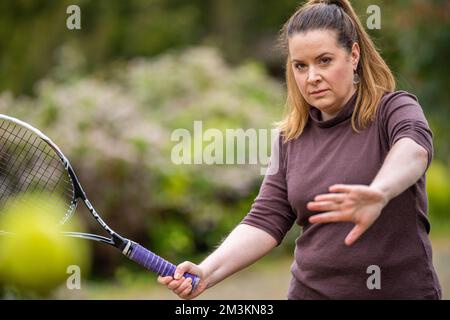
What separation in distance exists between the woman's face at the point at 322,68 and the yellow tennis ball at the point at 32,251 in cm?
413

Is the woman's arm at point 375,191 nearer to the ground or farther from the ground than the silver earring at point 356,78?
nearer to the ground

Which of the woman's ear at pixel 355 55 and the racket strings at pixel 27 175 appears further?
the racket strings at pixel 27 175

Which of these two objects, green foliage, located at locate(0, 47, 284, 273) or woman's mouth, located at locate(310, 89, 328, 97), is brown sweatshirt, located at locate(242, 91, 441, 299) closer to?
woman's mouth, located at locate(310, 89, 328, 97)

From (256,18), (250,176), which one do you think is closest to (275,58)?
(256,18)

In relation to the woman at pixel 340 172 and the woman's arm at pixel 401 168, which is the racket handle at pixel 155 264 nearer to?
the woman at pixel 340 172

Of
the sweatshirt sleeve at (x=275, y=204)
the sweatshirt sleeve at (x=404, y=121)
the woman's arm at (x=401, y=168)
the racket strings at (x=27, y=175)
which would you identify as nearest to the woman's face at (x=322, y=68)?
the sweatshirt sleeve at (x=404, y=121)

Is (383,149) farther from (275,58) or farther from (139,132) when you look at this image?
(275,58)

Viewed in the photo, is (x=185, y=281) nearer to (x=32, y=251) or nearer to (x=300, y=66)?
Answer: (x=300, y=66)

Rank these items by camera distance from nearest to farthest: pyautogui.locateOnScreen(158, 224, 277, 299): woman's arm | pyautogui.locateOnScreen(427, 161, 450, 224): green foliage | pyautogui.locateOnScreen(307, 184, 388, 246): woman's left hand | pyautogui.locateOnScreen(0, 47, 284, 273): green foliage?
pyautogui.locateOnScreen(307, 184, 388, 246): woman's left hand
pyautogui.locateOnScreen(158, 224, 277, 299): woman's arm
pyautogui.locateOnScreen(0, 47, 284, 273): green foliage
pyautogui.locateOnScreen(427, 161, 450, 224): green foliage

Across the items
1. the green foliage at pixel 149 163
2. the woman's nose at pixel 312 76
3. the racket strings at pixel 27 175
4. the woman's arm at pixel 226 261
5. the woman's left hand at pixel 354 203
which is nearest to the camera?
the woman's left hand at pixel 354 203

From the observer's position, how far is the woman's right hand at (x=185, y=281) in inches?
124

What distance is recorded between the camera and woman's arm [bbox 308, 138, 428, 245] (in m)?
2.46

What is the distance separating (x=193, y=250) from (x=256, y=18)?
863 cm

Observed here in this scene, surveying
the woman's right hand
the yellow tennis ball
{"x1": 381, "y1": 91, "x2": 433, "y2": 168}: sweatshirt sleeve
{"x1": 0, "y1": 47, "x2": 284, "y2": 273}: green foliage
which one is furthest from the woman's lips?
{"x1": 0, "y1": 47, "x2": 284, "y2": 273}: green foliage
